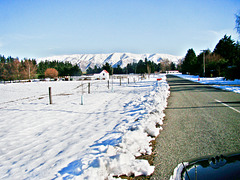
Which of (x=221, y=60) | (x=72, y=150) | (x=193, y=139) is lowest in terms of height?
(x=72, y=150)

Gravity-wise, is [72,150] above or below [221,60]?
below

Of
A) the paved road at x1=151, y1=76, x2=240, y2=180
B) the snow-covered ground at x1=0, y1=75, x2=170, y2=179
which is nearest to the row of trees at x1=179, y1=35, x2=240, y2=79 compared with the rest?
the paved road at x1=151, y1=76, x2=240, y2=180

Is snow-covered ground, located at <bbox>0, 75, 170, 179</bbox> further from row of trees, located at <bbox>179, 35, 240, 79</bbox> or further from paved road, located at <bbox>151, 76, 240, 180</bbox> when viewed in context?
row of trees, located at <bbox>179, 35, 240, 79</bbox>

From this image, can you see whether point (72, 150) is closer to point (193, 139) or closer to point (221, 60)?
point (193, 139)

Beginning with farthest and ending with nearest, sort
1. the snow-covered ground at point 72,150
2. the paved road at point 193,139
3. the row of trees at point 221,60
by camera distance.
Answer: the row of trees at point 221,60 < the paved road at point 193,139 < the snow-covered ground at point 72,150

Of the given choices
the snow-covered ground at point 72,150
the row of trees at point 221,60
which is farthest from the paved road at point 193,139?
the row of trees at point 221,60

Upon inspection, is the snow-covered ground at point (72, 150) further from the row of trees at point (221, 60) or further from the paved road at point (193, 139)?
the row of trees at point (221, 60)

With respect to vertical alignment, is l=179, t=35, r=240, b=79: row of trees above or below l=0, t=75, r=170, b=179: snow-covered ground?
above

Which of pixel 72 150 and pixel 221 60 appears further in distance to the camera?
pixel 221 60

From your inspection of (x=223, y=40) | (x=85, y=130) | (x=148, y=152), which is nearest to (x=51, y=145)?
(x=85, y=130)

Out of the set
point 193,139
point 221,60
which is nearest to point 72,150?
point 193,139

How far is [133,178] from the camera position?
2.91m

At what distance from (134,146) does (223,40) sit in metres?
68.7

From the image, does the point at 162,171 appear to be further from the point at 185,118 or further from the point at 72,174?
the point at 185,118
